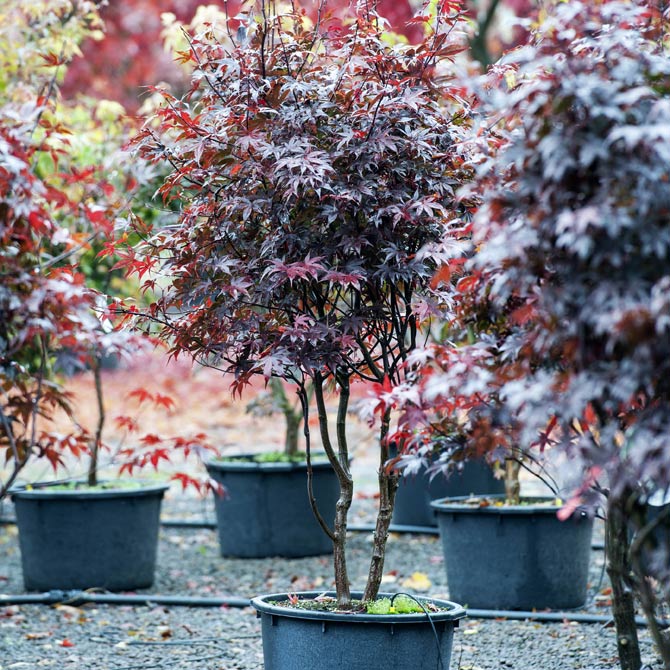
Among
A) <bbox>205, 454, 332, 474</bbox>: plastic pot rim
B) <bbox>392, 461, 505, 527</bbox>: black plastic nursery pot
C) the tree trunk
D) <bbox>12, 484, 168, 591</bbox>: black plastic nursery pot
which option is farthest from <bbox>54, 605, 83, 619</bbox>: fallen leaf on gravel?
the tree trunk

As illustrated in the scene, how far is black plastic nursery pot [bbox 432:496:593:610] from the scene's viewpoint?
16.5 feet

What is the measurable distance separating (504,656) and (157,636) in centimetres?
172

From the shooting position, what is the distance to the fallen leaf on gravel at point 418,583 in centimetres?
571

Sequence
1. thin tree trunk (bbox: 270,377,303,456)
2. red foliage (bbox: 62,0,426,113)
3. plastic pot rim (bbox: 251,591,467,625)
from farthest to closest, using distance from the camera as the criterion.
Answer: red foliage (bbox: 62,0,426,113), thin tree trunk (bbox: 270,377,303,456), plastic pot rim (bbox: 251,591,467,625)

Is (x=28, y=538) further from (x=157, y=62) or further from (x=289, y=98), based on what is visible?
(x=157, y=62)

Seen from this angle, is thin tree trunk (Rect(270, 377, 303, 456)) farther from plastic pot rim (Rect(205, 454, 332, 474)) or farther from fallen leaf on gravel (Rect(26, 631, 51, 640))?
fallen leaf on gravel (Rect(26, 631, 51, 640))

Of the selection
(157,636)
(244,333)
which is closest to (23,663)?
(157,636)

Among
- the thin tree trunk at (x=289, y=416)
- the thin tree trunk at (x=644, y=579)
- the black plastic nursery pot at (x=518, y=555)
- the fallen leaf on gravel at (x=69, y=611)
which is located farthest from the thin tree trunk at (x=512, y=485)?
the thin tree trunk at (x=644, y=579)

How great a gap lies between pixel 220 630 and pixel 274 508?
179 cm

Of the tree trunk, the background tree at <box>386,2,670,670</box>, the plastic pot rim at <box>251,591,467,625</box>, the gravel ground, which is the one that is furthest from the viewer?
the gravel ground

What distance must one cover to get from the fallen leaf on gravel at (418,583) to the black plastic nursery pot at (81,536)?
165 cm

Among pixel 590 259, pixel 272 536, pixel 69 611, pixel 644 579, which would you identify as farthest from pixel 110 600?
pixel 590 259

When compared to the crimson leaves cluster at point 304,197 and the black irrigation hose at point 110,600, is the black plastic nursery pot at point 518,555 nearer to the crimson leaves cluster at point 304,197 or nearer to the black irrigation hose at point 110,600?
the black irrigation hose at point 110,600

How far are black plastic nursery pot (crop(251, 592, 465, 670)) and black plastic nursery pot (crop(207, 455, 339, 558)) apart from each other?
10.8 feet
